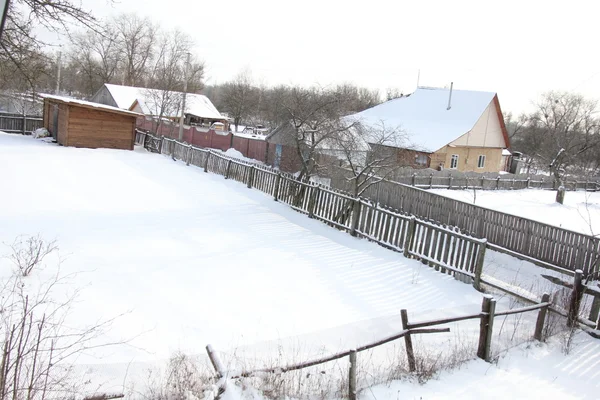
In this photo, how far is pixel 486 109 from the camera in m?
34.7

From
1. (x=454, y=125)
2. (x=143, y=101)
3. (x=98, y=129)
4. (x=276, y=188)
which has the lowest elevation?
(x=276, y=188)

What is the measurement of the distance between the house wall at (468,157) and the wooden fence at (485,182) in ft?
9.83

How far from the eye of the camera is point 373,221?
11.1 m

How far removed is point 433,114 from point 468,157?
4.65 m

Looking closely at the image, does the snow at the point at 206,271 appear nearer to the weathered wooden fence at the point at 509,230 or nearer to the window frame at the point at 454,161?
the weathered wooden fence at the point at 509,230

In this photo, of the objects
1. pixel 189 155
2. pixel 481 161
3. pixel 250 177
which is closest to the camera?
pixel 250 177

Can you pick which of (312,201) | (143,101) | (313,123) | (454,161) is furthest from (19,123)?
(454,161)

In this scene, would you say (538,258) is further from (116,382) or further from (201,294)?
(116,382)

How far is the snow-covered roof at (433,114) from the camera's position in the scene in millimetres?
32591

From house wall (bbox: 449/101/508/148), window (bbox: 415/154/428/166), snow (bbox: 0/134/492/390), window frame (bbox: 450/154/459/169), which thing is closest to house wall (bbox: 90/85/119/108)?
window (bbox: 415/154/428/166)

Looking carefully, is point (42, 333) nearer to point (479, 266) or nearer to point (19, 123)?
point (479, 266)

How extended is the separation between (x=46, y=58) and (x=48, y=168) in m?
9.13

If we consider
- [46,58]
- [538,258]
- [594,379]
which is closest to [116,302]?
[46,58]

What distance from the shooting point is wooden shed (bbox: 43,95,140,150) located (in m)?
22.2
